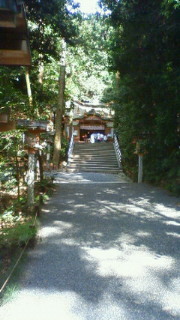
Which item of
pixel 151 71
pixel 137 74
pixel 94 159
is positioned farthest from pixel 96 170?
pixel 151 71

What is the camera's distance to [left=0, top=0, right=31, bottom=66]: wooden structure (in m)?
3.24

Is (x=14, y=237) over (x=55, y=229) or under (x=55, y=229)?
over

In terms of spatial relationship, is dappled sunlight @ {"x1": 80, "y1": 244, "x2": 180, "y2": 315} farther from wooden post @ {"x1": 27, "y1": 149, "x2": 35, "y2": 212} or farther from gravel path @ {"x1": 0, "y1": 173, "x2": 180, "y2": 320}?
wooden post @ {"x1": 27, "y1": 149, "x2": 35, "y2": 212}

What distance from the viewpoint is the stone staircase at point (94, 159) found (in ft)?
57.1

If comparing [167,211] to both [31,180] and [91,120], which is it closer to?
[31,180]

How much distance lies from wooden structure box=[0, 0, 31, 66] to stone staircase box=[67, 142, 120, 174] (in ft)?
43.8

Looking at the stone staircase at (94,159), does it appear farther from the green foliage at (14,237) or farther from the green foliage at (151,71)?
the green foliage at (14,237)

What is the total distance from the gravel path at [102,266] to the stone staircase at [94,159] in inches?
355

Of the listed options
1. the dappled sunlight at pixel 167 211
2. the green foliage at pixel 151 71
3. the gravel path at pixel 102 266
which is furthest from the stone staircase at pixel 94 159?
the gravel path at pixel 102 266

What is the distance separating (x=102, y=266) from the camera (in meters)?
4.46

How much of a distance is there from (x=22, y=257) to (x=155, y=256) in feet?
6.66

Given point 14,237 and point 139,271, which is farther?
point 14,237

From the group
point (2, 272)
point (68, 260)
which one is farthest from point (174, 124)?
point (2, 272)

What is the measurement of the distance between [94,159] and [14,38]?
15562 millimetres
